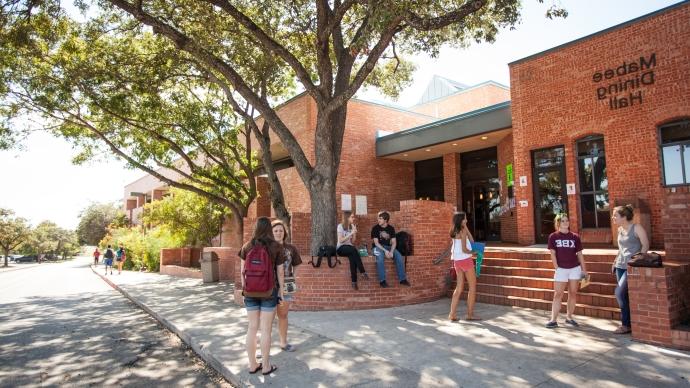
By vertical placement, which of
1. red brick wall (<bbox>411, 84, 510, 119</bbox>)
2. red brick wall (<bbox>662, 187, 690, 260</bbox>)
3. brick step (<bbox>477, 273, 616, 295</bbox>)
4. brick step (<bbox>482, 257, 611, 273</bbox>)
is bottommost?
brick step (<bbox>477, 273, 616, 295</bbox>)

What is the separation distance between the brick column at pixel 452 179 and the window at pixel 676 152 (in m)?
7.37

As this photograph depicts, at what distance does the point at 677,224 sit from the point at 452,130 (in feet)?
29.1

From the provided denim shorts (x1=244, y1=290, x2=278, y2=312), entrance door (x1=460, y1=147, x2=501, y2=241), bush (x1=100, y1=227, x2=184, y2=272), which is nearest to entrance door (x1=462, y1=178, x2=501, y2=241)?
entrance door (x1=460, y1=147, x2=501, y2=241)

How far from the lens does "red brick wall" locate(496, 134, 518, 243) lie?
546 inches

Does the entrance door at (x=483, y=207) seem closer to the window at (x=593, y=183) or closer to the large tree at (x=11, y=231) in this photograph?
the window at (x=593, y=183)

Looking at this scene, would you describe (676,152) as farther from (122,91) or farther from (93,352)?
(122,91)

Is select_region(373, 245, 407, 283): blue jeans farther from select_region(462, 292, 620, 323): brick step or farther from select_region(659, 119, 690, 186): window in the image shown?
select_region(659, 119, 690, 186): window

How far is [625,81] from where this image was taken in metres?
9.98

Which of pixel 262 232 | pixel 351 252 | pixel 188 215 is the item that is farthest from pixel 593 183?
pixel 188 215

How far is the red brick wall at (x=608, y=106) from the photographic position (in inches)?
366

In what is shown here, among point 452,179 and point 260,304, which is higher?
point 452,179

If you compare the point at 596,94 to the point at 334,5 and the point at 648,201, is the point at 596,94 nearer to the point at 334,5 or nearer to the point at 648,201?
the point at 648,201

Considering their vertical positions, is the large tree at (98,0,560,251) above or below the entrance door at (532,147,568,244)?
above

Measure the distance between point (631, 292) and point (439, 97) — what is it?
68.9 ft
